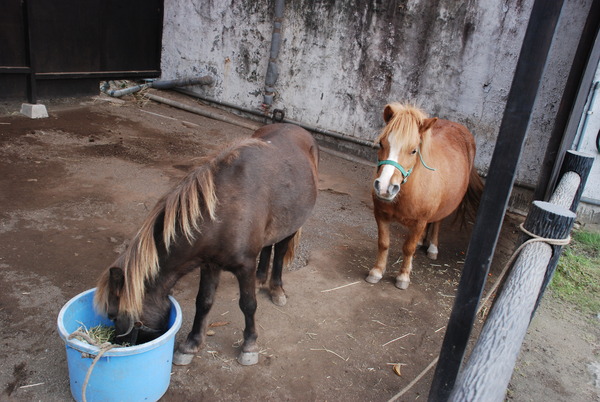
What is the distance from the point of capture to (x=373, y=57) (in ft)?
22.6

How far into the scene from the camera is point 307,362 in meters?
2.90

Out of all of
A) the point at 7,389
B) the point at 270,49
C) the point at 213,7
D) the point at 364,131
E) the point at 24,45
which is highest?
the point at 213,7

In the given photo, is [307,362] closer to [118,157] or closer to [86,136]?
[118,157]

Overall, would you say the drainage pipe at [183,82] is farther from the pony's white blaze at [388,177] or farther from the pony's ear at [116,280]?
the pony's ear at [116,280]

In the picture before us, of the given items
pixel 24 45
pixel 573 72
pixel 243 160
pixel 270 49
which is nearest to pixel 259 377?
pixel 243 160

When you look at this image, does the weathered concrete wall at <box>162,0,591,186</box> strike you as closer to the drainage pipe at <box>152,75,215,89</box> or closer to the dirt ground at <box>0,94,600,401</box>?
the drainage pipe at <box>152,75,215,89</box>

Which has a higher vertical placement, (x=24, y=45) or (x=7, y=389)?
(x=24, y=45)

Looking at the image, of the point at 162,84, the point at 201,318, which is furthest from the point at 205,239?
the point at 162,84

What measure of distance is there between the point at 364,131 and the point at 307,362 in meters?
4.94

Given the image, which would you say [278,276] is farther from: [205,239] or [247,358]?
[205,239]

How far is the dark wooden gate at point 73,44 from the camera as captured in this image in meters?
6.74

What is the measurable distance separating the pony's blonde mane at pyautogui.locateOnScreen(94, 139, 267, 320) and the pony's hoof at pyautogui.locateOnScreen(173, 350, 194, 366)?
59 cm

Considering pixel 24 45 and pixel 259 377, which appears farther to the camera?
pixel 24 45

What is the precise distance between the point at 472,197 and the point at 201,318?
332 cm
